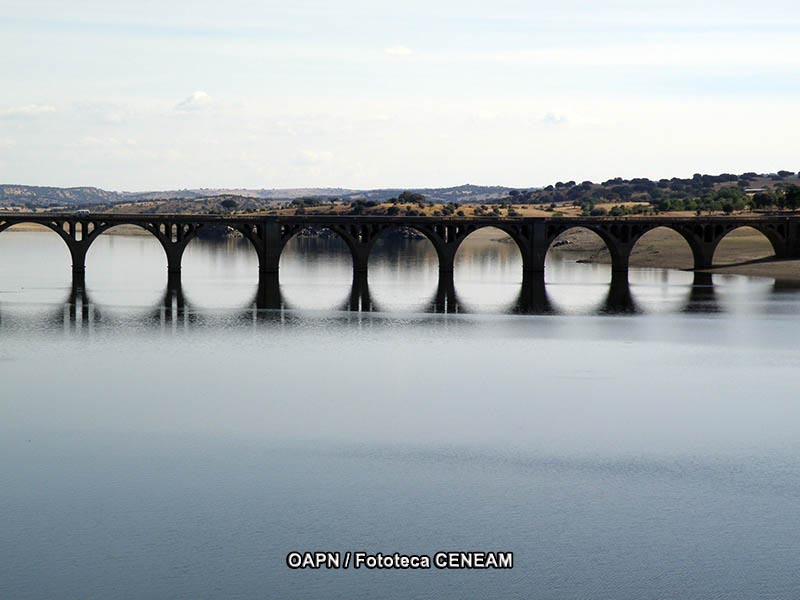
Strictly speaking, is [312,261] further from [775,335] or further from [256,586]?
[256,586]

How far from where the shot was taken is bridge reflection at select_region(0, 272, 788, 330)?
70.8m

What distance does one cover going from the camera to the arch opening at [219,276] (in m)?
84.8

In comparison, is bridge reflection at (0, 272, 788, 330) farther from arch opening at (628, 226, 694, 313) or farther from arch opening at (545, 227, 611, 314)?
arch opening at (545, 227, 611, 314)

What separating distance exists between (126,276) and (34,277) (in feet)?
29.1

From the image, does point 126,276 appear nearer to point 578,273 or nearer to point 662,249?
point 578,273

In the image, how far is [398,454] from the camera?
35844 mm

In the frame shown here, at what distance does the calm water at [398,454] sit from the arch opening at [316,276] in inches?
490

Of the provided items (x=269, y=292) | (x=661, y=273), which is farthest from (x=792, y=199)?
(x=269, y=292)

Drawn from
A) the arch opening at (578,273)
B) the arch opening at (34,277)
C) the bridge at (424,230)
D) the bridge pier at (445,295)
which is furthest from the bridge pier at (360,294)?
the arch opening at (34,277)

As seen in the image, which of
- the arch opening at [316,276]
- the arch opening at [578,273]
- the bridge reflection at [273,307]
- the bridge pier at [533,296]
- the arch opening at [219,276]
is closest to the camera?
the bridge reflection at [273,307]

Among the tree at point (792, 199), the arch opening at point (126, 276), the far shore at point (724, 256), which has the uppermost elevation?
the tree at point (792, 199)

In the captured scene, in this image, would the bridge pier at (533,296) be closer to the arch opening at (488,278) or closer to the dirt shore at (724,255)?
the arch opening at (488,278)

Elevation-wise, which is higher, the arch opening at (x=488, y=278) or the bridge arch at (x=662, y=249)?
the bridge arch at (x=662, y=249)

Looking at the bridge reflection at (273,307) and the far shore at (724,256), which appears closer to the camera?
the bridge reflection at (273,307)
